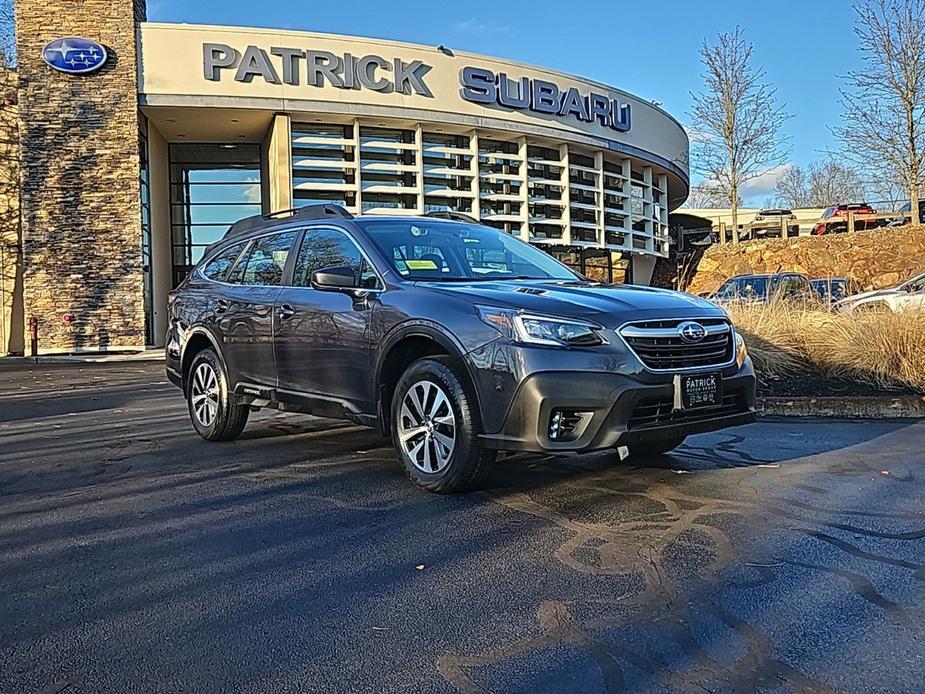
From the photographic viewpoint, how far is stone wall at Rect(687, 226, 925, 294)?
27109 mm

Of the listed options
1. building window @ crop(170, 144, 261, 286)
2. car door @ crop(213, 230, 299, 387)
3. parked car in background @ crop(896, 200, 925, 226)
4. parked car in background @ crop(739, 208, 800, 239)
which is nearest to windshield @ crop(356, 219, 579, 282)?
car door @ crop(213, 230, 299, 387)

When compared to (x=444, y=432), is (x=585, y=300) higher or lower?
higher

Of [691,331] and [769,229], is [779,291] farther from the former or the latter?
[769,229]

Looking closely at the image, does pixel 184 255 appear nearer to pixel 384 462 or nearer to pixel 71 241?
pixel 71 241

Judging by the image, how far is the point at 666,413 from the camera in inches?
180

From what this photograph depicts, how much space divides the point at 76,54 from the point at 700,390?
2147 centimetres

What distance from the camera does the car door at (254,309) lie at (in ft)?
20.7

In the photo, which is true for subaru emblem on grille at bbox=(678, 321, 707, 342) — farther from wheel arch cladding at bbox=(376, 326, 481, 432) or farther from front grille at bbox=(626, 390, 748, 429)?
wheel arch cladding at bbox=(376, 326, 481, 432)

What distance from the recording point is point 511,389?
14.5 feet

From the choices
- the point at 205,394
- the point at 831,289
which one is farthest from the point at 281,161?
the point at 205,394

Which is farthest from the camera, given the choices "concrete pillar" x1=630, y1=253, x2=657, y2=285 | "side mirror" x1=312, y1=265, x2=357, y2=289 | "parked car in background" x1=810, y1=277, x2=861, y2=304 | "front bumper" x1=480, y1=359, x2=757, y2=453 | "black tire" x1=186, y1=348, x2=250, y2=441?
"concrete pillar" x1=630, y1=253, x2=657, y2=285

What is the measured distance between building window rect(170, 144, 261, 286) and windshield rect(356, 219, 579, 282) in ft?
75.3

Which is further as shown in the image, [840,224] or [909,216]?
[840,224]

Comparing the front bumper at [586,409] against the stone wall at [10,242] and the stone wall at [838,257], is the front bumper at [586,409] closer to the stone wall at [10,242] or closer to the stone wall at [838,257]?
the stone wall at [10,242]
